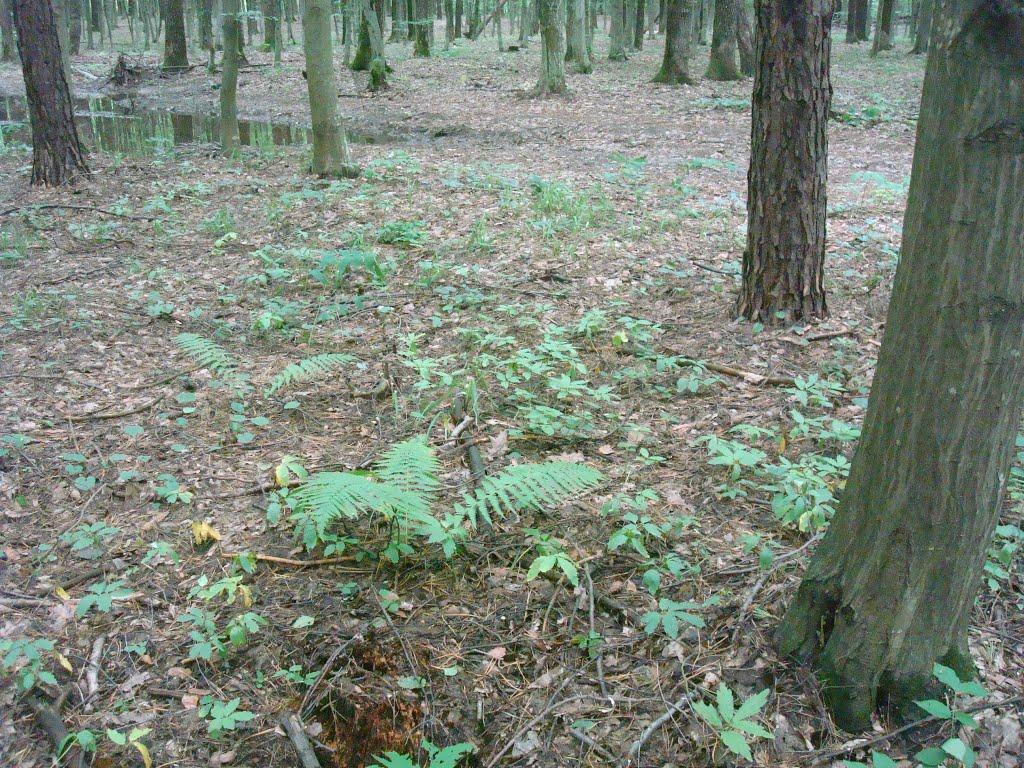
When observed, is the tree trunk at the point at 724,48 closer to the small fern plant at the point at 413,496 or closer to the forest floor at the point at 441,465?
the forest floor at the point at 441,465

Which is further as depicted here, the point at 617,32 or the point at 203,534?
the point at 617,32

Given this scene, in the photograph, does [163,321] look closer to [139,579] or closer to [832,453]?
[139,579]

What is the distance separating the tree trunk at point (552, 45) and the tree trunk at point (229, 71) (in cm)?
639

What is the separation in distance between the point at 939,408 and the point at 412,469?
6.66ft

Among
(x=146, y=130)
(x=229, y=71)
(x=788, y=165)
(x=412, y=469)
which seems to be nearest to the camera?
(x=412, y=469)

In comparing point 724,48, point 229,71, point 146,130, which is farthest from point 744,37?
point 146,130

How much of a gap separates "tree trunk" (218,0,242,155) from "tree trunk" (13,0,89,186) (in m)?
2.03

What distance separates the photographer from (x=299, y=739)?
2588 mm

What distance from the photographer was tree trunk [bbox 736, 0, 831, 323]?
4.60 m

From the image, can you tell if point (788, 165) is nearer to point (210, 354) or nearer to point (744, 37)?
point (210, 354)

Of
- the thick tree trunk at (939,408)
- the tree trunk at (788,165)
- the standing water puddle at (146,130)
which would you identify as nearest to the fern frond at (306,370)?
the tree trunk at (788,165)

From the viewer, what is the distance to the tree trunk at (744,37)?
54.8ft

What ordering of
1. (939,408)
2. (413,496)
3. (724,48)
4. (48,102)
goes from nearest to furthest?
(939,408) → (413,496) → (48,102) → (724,48)

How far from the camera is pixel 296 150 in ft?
40.1
